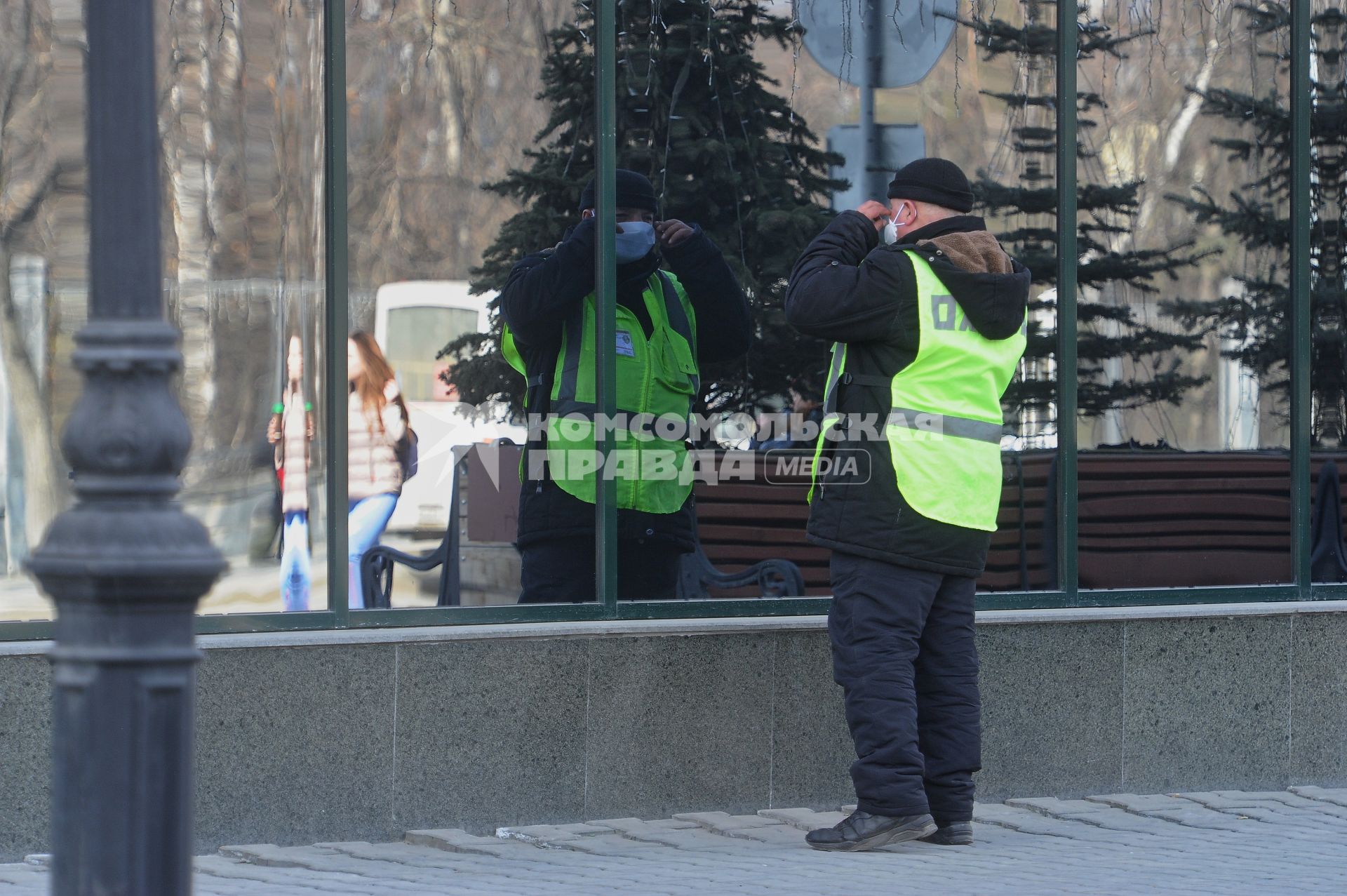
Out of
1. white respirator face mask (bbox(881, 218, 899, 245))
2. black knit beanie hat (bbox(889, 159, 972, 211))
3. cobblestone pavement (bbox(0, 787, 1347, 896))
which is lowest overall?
cobblestone pavement (bbox(0, 787, 1347, 896))

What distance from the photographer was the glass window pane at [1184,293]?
7195 mm

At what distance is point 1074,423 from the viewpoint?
23.3 ft

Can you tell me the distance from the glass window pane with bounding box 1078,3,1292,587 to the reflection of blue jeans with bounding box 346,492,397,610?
2.65m

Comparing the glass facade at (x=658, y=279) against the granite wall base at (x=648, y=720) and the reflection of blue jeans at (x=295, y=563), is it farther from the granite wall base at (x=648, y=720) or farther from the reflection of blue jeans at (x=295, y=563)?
the granite wall base at (x=648, y=720)

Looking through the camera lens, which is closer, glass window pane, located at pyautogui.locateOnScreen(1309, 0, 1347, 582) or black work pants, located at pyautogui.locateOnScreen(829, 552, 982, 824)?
black work pants, located at pyautogui.locateOnScreen(829, 552, 982, 824)

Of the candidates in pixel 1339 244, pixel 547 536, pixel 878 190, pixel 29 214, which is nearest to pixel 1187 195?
pixel 1339 244

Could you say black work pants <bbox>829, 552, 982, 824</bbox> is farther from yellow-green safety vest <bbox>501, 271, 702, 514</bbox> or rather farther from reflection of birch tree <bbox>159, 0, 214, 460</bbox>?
reflection of birch tree <bbox>159, 0, 214, 460</bbox>

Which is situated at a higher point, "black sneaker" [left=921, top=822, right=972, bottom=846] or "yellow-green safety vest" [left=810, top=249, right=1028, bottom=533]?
"yellow-green safety vest" [left=810, top=249, right=1028, bottom=533]

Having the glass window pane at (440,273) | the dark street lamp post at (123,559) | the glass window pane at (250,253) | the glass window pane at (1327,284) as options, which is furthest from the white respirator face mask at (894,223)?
the dark street lamp post at (123,559)

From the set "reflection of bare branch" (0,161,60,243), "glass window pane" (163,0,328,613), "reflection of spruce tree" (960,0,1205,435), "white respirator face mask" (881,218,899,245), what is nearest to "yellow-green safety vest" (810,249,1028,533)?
"white respirator face mask" (881,218,899,245)

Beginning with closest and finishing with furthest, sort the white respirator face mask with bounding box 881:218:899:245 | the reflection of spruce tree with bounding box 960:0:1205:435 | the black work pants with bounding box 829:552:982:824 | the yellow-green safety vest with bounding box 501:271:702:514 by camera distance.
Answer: the black work pants with bounding box 829:552:982:824 < the white respirator face mask with bounding box 881:218:899:245 < the yellow-green safety vest with bounding box 501:271:702:514 < the reflection of spruce tree with bounding box 960:0:1205:435

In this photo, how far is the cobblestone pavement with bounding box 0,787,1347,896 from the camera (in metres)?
5.23

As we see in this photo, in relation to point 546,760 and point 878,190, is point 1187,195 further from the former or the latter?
point 546,760

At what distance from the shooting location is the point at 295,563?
6141 millimetres
